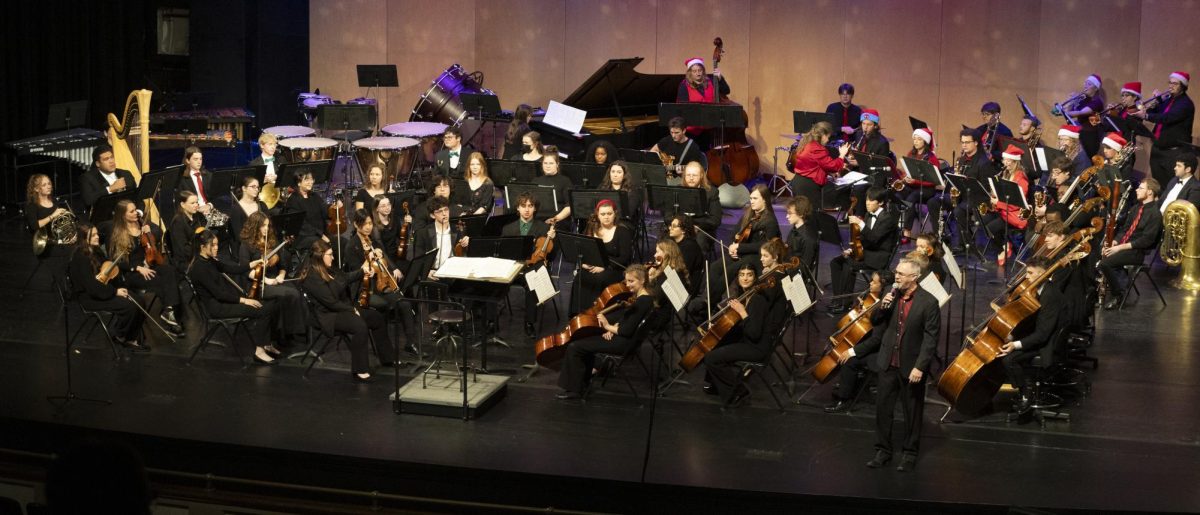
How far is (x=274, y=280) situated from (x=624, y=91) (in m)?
6.96

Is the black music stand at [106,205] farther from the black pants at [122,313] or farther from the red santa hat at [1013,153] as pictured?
the red santa hat at [1013,153]

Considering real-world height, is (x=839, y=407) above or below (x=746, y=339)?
below

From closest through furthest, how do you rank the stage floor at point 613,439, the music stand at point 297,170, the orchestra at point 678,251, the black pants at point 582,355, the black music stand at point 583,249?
1. the stage floor at point 613,439
2. the orchestra at point 678,251
3. the black pants at point 582,355
4. the black music stand at point 583,249
5. the music stand at point 297,170

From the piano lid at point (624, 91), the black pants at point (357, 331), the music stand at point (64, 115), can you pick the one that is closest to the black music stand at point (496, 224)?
the black pants at point (357, 331)

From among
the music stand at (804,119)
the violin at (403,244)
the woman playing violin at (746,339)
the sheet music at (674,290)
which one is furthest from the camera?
the music stand at (804,119)

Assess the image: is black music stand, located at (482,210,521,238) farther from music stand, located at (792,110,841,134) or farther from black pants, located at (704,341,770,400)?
music stand, located at (792,110,841,134)

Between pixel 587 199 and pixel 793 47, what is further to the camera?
pixel 793 47

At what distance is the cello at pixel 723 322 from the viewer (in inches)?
344

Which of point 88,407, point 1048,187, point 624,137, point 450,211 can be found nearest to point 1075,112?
point 1048,187

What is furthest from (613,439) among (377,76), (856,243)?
(377,76)

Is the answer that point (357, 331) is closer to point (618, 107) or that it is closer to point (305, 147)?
point (305, 147)

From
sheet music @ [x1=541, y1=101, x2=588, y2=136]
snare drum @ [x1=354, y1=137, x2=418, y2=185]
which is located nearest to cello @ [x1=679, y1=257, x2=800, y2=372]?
sheet music @ [x1=541, y1=101, x2=588, y2=136]

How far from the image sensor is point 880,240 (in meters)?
11.0

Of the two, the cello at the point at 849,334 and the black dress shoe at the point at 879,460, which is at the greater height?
the cello at the point at 849,334
